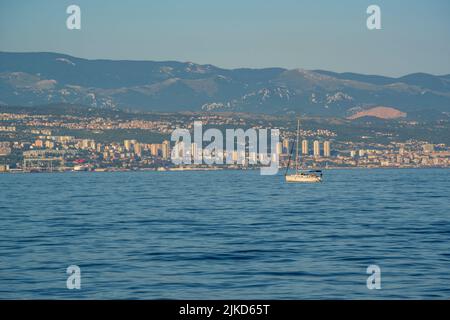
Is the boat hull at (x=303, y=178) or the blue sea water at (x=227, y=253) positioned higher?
the blue sea water at (x=227, y=253)

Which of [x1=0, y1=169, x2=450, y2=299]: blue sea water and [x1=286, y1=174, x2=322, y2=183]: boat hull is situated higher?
[x1=0, y1=169, x2=450, y2=299]: blue sea water

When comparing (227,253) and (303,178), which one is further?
(303,178)

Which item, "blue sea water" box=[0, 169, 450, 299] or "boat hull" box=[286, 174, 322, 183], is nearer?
"blue sea water" box=[0, 169, 450, 299]

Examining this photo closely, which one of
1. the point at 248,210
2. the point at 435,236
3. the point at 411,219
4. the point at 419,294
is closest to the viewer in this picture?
the point at 419,294

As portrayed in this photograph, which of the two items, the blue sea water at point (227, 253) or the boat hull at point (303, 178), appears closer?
the blue sea water at point (227, 253)

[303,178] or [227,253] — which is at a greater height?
[227,253]
